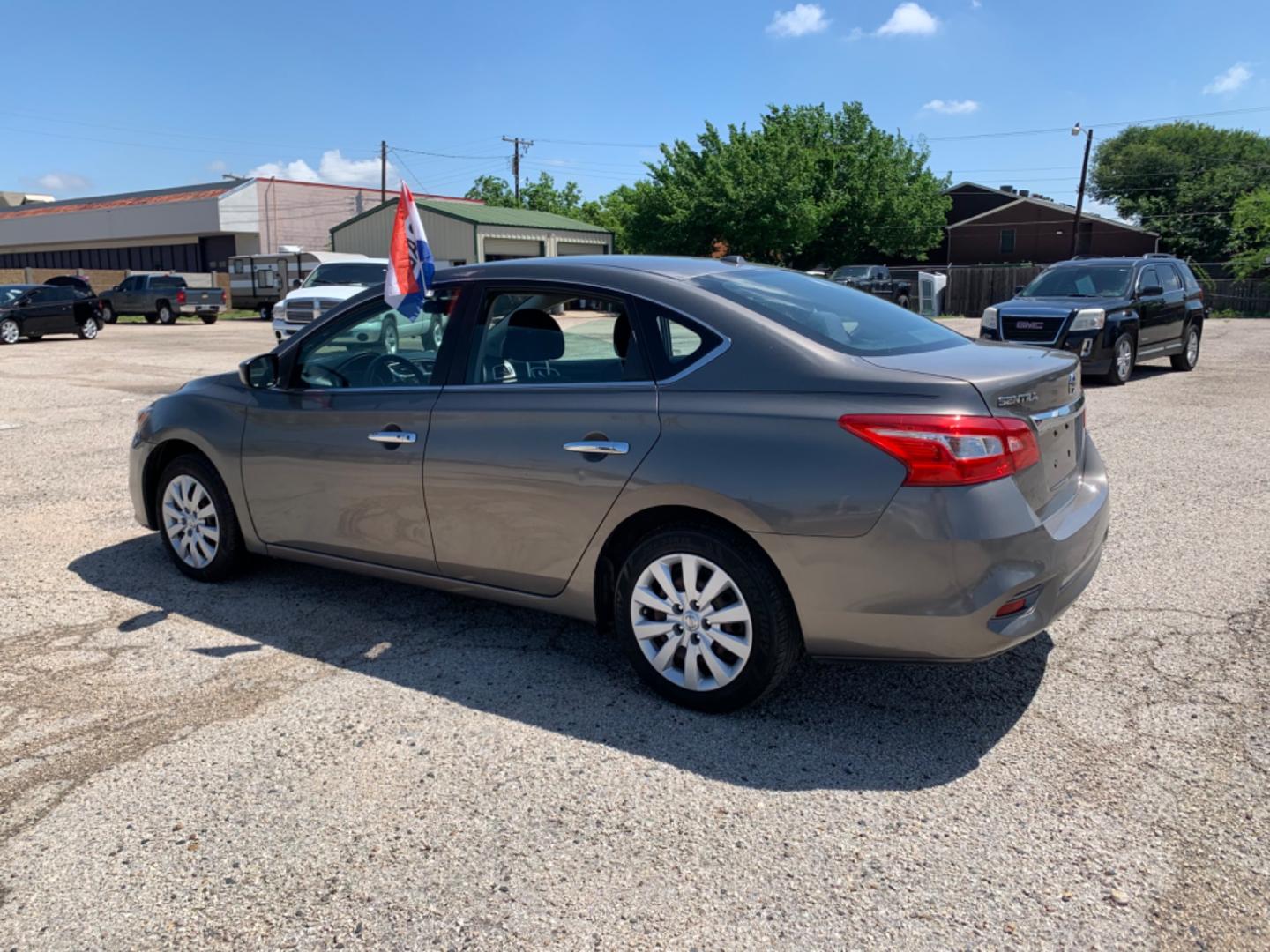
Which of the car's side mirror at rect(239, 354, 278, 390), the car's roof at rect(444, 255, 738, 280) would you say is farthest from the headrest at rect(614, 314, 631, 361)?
the car's side mirror at rect(239, 354, 278, 390)

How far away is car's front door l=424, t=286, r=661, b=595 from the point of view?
145 inches

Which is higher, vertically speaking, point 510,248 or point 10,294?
point 510,248

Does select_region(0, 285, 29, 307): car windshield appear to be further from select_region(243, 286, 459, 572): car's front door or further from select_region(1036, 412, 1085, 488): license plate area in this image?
select_region(1036, 412, 1085, 488): license plate area

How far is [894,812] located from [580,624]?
1.97 meters

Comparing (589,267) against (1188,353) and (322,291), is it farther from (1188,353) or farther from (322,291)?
(322,291)

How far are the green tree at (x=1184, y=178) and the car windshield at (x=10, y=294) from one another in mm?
62951

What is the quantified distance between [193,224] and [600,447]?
5821 cm

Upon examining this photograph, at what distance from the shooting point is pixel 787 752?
3.39 m

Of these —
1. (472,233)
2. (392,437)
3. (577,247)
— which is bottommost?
(392,437)

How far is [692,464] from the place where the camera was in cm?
344

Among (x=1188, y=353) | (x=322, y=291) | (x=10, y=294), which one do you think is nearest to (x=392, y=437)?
(x=1188, y=353)

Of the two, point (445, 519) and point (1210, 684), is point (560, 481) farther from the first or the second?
point (1210, 684)

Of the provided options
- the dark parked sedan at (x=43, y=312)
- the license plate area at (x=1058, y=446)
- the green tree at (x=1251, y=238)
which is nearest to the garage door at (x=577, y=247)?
the dark parked sedan at (x=43, y=312)

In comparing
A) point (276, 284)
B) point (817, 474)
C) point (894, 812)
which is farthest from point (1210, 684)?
point (276, 284)
